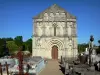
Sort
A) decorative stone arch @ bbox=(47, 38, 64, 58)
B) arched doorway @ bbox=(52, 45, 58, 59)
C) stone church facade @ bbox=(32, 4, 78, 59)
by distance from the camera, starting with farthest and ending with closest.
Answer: arched doorway @ bbox=(52, 45, 58, 59) < decorative stone arch @ bbox=(47, 38, 64, 58) < stone church facade @ bbox=(32, 4, 78, 59)

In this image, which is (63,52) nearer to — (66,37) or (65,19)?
(66,37)

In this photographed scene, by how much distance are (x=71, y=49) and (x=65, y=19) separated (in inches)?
248

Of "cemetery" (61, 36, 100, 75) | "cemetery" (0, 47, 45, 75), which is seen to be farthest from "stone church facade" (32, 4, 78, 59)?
"cemetery" (0, 47, 45, 75)

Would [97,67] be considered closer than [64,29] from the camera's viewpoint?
Yes

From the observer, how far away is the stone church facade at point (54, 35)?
1891 inches

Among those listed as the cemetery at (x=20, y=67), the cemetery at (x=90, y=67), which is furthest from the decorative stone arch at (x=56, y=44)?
the cemetery at (x=20, y=67)

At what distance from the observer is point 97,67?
2222cm

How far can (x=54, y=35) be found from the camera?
48.4 m

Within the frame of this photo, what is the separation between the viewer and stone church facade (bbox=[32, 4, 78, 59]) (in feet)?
158

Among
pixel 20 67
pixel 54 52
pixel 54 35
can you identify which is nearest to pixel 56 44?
pixel 54 52

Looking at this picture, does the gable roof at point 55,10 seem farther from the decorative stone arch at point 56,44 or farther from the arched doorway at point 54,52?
the arched doorway at point 54,52

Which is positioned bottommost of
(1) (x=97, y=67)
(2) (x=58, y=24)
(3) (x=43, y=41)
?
(1) (x=97, y=67)

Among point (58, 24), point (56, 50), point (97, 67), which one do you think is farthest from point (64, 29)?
point (97, 67)

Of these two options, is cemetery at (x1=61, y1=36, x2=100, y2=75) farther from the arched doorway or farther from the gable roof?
the gable roof
